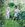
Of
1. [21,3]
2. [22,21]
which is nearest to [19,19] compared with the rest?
[22,21]

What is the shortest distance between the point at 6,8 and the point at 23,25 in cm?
33

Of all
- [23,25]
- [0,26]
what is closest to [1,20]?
[0,26]

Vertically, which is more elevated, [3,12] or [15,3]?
[15,3]

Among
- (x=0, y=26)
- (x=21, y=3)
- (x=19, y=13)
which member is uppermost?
(x=21, y=3)

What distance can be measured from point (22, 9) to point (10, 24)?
10.4 inches

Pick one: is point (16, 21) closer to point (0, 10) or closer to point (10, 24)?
point (10, 24)

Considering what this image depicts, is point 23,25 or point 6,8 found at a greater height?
point 6,8

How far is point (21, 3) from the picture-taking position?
46.6 inches

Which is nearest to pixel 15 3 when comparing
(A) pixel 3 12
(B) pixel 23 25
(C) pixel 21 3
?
(C) pixel 21 3

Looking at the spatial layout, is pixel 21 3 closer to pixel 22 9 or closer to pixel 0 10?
pixel 22 9

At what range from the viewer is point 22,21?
1.17m

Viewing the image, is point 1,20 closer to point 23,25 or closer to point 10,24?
point 10,24

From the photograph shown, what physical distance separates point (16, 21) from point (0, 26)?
236mm

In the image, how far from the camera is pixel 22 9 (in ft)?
3.86
